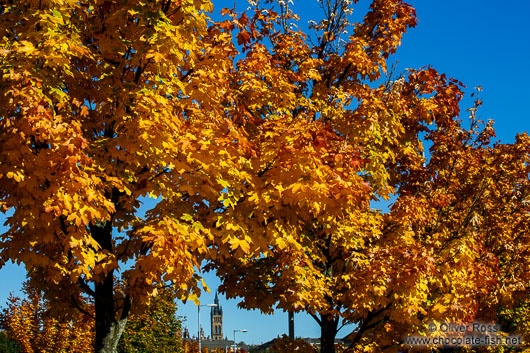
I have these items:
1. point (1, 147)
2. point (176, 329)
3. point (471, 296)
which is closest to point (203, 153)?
point (1, 147)

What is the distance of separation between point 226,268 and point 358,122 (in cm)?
493

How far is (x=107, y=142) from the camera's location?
8.21m

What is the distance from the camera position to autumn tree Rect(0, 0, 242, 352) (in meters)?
6.84

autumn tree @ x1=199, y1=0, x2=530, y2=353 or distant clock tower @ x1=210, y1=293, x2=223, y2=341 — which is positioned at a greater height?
distant clock tower @ x1=210, y1=293, x2=223, y2=341

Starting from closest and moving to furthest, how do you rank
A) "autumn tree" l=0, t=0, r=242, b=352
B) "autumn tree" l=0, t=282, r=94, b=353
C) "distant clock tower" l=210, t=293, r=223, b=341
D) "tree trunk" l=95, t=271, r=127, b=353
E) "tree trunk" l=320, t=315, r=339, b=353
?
1. "autumn tree" l=0, t=0, r=242, b=352
2. "tree trunk" l=95, t=271, r=127, b=353
3. "tree trunk" l=320, t=315, r=339, b=353
4. "autumn tree" l=0, t=282, r=94, b=353
5. "distant clock tower" l=210, t=293, r=223, b=341

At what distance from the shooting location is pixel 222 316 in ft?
518

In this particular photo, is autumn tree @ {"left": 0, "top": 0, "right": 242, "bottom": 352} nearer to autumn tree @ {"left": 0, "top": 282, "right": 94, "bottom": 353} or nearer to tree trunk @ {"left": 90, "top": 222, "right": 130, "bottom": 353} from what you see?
tree trunk @ {"left": 90, "top": 222, "right": 130, "bottom": 353}

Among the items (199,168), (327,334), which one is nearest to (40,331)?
(327,334)

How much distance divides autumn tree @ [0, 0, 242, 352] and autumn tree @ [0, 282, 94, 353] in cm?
1641

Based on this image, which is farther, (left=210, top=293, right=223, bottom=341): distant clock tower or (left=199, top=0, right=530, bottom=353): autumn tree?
(left=210, top=293, right=223, bottom=341): distant clock tower

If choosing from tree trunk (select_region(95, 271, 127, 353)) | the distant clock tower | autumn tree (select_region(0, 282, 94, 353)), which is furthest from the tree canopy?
the distant clock tower

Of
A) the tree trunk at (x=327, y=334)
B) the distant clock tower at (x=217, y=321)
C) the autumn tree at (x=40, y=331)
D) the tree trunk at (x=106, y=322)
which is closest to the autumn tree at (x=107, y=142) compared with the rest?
the tree trunk at (x=106, y=322)

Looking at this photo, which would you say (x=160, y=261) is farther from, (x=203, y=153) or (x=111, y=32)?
(x=111, y=32)

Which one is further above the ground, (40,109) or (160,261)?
(40,109)
